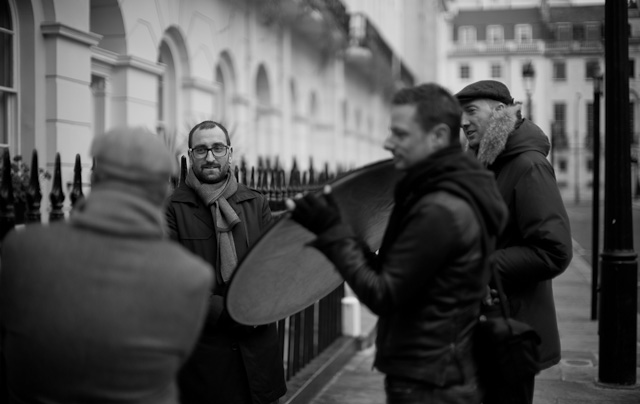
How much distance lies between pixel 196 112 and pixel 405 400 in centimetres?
934

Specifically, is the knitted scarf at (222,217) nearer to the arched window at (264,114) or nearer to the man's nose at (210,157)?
the man's nose at (210,157)

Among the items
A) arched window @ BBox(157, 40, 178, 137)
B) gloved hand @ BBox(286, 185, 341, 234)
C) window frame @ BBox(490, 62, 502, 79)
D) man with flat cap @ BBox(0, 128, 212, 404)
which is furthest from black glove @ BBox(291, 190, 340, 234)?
window frame @ BBox(490, 62, 502, 79)

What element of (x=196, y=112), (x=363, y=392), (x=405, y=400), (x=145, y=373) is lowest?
(x=363, y=392)

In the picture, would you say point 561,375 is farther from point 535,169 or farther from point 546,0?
point 546,0

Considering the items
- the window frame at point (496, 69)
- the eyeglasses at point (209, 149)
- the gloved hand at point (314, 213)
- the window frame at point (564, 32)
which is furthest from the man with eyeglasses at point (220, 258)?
the window frame at point (496, 69)

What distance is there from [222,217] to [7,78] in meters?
4.90

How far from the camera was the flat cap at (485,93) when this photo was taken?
3863 millimetres

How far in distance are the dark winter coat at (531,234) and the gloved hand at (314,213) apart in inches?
43.9

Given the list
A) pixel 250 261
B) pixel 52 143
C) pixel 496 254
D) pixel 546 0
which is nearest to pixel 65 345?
pixel 250 261

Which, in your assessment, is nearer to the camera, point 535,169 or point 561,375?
point 535,169

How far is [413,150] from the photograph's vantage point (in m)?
2.66

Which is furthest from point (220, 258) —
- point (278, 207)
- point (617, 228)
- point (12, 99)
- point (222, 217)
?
point (12, 99)

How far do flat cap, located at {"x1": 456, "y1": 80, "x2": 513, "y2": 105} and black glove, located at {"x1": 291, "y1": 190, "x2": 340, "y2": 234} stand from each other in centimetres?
150

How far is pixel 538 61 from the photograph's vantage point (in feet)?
263
